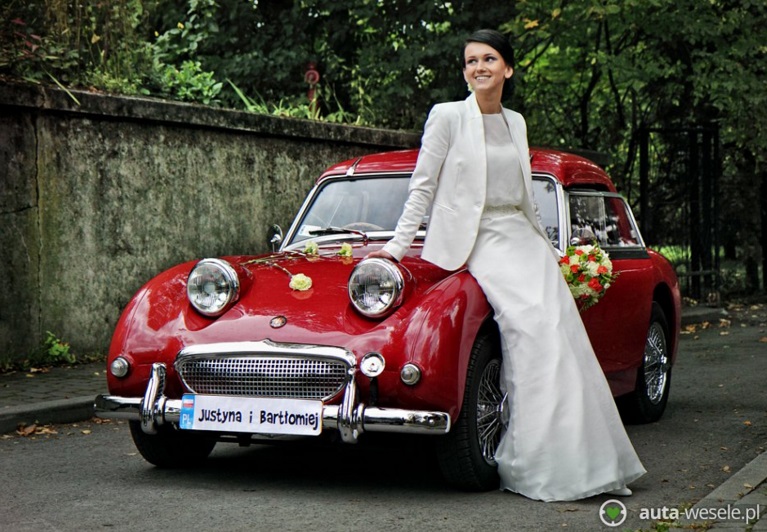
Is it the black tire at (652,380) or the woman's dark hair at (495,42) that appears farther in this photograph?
the black tire at (652,380)

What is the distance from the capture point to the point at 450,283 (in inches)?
220

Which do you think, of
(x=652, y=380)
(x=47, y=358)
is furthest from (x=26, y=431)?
(x=652, y=380)

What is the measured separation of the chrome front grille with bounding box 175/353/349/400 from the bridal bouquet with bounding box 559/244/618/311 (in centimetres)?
161

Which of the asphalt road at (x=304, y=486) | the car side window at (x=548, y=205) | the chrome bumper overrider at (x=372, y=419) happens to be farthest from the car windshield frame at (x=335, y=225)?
the chrome bumper overrider at (x=372, y=419)

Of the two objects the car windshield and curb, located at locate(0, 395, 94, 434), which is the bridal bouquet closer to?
the car windshield

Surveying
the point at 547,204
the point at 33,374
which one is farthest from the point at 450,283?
the point at 33,374

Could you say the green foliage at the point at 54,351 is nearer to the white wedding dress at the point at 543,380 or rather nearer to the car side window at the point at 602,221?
the car side window at the point at 602,221

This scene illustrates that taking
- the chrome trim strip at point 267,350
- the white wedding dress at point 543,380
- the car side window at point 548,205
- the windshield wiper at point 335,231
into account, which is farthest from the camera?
the car side window at point 548,205

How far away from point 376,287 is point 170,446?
1.45 m

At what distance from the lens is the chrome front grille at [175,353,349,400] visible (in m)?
5.34

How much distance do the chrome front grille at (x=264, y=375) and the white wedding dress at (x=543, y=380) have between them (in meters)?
0.84

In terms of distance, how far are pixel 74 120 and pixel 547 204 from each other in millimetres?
4876

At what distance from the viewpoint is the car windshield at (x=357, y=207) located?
6.89 m

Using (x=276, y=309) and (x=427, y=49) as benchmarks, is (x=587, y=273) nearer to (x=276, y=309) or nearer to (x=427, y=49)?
(x=276, y=309)
